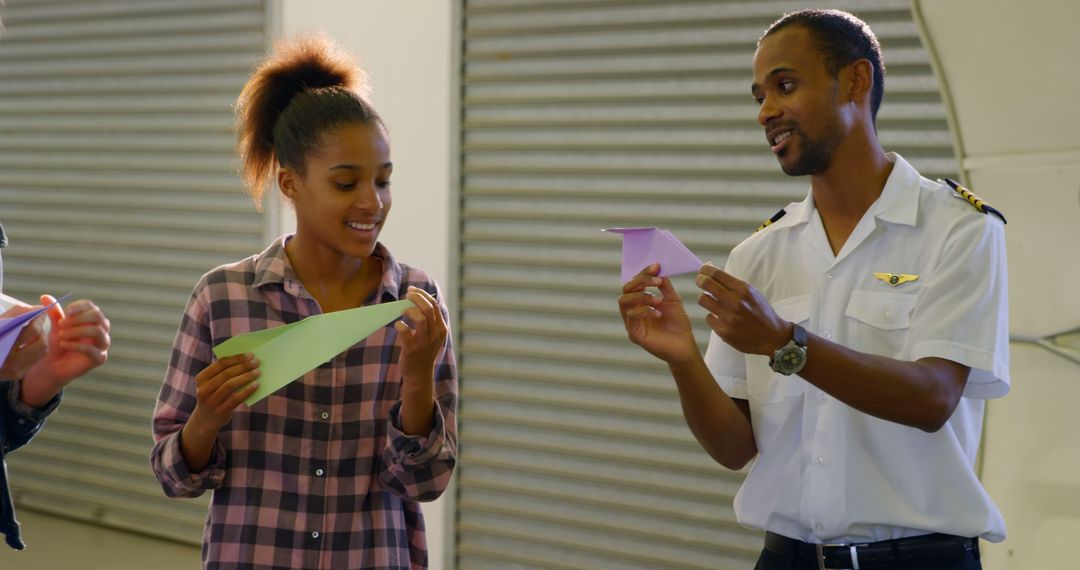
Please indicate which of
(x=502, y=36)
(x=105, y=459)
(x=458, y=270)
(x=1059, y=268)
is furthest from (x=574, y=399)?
(x=105, y=459)

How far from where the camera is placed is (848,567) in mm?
1853

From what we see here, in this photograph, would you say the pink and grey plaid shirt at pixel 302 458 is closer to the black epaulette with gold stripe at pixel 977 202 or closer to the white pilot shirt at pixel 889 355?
the white pilot shirt at pixel 889 355

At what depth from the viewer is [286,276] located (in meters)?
2.12

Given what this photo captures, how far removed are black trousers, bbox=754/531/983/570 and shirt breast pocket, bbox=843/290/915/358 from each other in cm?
35

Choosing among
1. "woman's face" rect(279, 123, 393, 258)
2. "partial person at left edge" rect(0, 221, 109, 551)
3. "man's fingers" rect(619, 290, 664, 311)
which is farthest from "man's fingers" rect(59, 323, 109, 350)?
"man's fingers" rect(619, 290, 664, 311)

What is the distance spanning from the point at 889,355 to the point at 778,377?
0.69 ft

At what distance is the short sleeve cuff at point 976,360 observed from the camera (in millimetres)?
1791

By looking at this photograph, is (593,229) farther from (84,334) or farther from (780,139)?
(84,334)

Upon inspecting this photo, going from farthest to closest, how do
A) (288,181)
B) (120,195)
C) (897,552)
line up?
(120,195)
(288,181)
(897,552)

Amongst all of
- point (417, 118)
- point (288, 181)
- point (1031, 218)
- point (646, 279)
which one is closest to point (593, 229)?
point (417, 118)

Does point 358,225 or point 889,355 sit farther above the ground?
point 358,225

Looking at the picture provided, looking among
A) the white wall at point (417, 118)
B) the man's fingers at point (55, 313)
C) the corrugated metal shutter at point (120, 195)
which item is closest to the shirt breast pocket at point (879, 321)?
the man's fingers at point (55, 313)

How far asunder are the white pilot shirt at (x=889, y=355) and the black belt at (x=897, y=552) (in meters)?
0.02

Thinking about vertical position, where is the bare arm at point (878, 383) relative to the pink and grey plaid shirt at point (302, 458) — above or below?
above
